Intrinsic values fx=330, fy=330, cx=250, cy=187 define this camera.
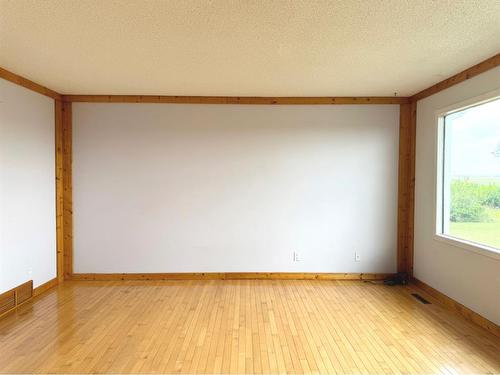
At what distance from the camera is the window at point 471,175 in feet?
10.5

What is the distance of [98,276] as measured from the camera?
4605mm

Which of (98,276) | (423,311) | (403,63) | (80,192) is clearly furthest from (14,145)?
(423,311)

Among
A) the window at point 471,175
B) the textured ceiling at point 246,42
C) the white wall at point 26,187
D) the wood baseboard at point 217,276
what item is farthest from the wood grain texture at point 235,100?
the wood baseboard at point 217,276

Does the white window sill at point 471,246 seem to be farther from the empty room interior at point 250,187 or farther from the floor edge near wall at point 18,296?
the floor edge near wall at point 18,296

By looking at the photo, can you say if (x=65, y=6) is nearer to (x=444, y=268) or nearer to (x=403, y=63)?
(x=403, y=63)

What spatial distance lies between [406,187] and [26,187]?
4.84 m

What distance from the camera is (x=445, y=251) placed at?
3771mm

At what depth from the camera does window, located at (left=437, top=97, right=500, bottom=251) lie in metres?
3.19

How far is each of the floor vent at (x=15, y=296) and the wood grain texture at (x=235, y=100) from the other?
2457mm

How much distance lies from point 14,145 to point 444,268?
501 cm

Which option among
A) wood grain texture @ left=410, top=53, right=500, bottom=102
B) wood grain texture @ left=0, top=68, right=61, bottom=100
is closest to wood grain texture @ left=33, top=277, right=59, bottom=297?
wood grain texture @ left=0, top=68, right=61, bottom=100

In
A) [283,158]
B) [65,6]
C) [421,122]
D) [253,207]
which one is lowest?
[253,207]

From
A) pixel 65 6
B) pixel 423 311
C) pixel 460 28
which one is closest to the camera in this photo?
pixel 65 6

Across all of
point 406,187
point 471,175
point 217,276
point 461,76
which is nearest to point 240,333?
point 217,276
